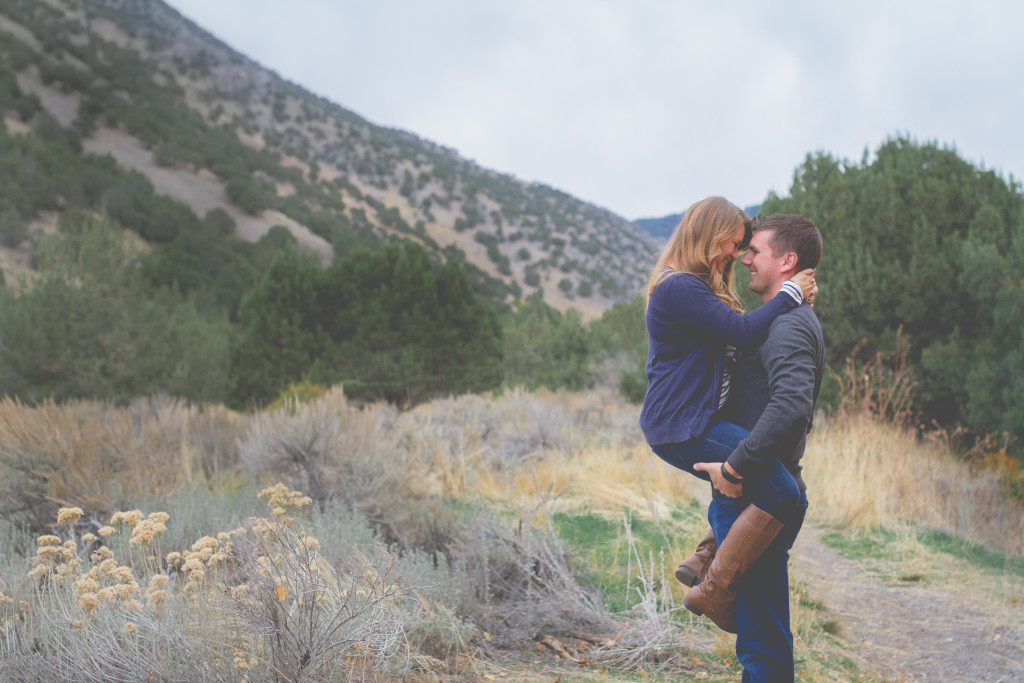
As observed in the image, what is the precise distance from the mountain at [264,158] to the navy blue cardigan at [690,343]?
2528 cm

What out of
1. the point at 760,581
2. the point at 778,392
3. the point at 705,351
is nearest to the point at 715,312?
the point at 705,351

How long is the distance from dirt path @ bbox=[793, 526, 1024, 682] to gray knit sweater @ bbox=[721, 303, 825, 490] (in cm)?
217

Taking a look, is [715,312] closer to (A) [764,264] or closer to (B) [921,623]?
(A) [764,264]

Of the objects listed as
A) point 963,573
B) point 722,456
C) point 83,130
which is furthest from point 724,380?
point 83,130

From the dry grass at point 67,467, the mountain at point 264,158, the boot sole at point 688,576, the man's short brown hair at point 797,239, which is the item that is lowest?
the dry grass at point 67,467

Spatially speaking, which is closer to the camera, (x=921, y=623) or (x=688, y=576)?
(x=688, y=576)

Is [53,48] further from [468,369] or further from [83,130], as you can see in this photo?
[468,369]

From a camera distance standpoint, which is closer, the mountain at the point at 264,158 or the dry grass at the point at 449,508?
the dry grass at the point at 449,508

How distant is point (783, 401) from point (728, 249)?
67 centimetres

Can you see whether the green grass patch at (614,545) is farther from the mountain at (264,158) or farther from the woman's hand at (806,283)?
the mountain at (264,158)

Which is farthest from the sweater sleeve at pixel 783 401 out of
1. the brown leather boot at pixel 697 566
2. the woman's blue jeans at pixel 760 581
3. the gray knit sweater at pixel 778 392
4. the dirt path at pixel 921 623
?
the dirt path at pixel 921 623

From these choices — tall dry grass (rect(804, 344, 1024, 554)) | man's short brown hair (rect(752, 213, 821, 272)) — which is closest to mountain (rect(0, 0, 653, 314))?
tall dry grass (rect(804, 344, 1024, 554))

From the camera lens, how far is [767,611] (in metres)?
2.32

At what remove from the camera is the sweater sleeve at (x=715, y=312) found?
2.32 metres
